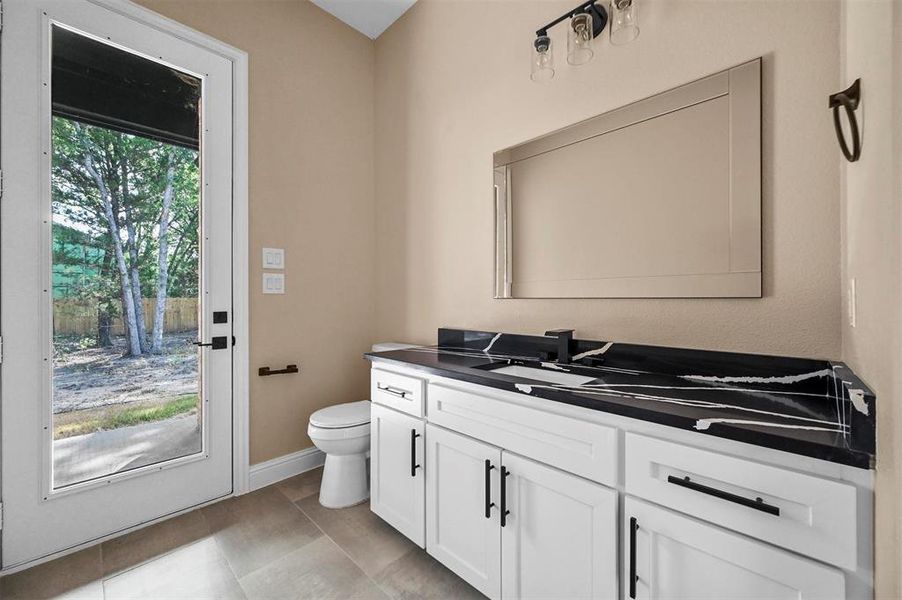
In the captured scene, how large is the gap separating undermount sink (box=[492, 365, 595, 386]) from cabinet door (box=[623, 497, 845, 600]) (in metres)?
0.45

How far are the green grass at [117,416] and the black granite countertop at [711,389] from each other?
1.06 m

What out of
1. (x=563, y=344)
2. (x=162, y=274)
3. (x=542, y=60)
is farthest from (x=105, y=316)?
(x=542, y=60)

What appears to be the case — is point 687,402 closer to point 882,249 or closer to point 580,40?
point 882,249

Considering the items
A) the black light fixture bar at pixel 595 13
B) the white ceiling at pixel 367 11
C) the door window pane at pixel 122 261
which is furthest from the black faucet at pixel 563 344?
the white ceiling at pixel 367 11

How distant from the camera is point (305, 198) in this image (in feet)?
8.27

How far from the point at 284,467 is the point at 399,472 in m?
1.09

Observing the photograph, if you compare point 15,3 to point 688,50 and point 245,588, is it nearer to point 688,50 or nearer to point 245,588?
point 245,588

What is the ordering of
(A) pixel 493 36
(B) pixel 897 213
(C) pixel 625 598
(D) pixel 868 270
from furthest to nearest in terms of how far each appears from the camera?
(A) pixel 493 36 < (C) pixel 625 598 < (D) pixel 868 270 < (B) pixel 897 213

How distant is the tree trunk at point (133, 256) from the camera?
1862 mm

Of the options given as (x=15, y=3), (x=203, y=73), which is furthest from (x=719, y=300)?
(x=15, y=3)

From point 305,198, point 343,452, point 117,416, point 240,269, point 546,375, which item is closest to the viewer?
point 546,375

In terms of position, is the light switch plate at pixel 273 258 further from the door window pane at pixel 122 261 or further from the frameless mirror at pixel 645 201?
Result: the frameless mirror at pixel 645 201

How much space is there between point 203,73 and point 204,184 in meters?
0.61

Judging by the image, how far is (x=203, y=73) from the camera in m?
2.11
